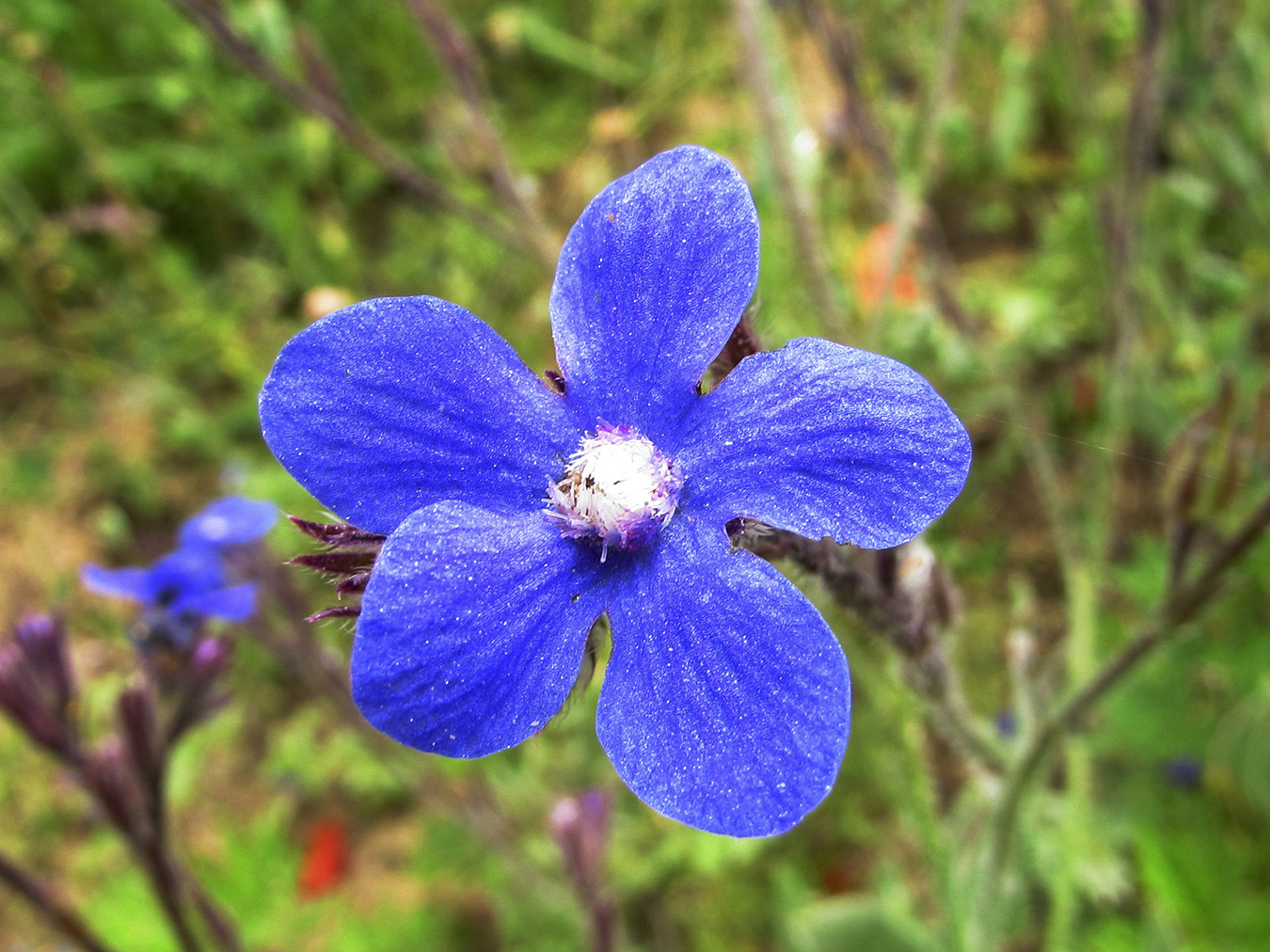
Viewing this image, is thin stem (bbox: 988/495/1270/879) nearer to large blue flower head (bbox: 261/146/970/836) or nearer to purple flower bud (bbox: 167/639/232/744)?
large blue flower head (bbox: 261/146/970/836)

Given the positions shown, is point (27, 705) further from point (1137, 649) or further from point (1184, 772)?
point (1184, 772)

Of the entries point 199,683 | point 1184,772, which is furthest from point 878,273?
point 199,683

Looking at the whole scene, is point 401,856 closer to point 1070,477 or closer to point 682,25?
point 1070,477

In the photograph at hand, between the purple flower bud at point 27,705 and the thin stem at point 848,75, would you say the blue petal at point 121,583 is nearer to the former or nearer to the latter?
the purple flower bud at point 27,705

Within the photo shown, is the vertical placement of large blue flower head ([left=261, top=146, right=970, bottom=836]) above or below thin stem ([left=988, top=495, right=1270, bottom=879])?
above

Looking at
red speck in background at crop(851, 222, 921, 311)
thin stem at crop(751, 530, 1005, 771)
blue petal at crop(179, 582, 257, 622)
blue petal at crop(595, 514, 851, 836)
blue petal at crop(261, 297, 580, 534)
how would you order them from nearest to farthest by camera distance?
1. blue petal at crop(595, 514, 851, 836)
2. blue petal at crop(261, 297, 580, 534)
3. thin stem at crop(751, 530, 1005, 771)
4. blue petal at crop(179, 582, 257, 622)
5. red speck in background at crop(851, 222, 921, 311)

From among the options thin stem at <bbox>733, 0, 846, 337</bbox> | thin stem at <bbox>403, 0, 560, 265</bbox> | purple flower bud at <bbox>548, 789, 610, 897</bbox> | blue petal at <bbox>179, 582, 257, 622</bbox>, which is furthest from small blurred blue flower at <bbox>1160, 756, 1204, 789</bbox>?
blue petal at <bbox>179, 582, 257, 622</bbox>

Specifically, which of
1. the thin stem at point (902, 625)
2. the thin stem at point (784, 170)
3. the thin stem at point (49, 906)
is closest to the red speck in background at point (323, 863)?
the thin stem at point (49, 906)

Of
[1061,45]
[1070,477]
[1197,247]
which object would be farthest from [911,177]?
[1197,247]

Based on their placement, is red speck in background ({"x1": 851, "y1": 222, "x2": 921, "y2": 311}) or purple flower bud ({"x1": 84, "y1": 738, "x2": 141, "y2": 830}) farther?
red speck in background ({"x1": 851, "y1": 222, "x2": 921, "y2": 311})
